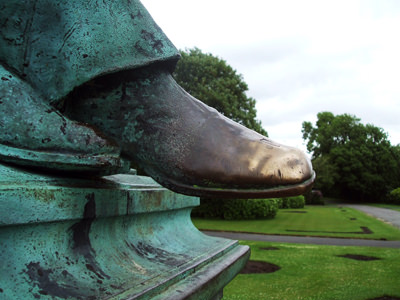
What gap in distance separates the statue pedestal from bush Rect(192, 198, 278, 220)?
15.1 meters

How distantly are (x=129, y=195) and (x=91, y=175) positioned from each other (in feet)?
0.64

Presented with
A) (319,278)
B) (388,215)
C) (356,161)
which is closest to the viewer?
(319,278)

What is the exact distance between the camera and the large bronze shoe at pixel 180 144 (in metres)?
1.22

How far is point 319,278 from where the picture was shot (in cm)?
518

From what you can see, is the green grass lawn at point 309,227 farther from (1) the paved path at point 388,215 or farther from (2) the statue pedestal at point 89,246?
(2) the statue pedestal at point 89,246

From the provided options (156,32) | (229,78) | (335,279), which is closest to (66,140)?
(156,32)

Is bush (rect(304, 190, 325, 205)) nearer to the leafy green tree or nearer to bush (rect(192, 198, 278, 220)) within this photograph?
the leafy green tree

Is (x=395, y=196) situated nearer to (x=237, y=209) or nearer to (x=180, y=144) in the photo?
(x=237, y=209)

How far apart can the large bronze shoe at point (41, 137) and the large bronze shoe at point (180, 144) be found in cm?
10

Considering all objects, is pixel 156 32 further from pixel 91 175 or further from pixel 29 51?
pixel 91 175

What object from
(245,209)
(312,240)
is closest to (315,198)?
(245,209)

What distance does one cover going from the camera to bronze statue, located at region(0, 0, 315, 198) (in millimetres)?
1156

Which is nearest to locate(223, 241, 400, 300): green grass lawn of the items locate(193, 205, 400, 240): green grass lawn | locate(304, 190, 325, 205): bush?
locate(193, 205, 400, 240): green grass lawn

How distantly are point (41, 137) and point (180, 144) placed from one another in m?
0.43
